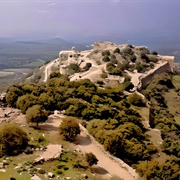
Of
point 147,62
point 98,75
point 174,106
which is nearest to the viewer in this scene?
point 174,106

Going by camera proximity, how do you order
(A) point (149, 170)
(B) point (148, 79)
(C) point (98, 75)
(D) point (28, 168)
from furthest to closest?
(B) point (148, 79) → (C) point (98, 75) → (A) point (149, 170) → (D) point (28, 168)

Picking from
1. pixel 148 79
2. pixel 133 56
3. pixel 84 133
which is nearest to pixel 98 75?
pixel 148 79

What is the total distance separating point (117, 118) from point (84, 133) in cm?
504

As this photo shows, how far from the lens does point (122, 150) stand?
22453 mm

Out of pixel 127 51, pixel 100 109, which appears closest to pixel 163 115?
pixel 100 109

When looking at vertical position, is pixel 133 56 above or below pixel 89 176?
above

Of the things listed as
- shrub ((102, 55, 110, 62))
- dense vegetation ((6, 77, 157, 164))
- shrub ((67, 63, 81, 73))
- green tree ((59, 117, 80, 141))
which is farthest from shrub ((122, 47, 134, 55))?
green tree ((59, 117, 80, 141))

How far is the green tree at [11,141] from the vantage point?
1948 cm

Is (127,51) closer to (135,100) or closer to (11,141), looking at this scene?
(135,100)

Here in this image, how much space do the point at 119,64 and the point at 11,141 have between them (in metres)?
32.1

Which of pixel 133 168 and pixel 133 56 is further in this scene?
pixel 133 56

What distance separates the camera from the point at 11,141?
773 inches

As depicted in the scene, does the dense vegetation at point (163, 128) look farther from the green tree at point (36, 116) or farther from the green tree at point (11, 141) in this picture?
the green tree at point (36, 116)

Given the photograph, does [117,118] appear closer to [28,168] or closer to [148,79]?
[28,168]
